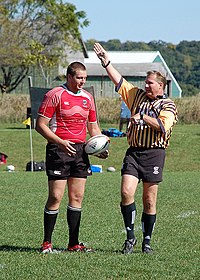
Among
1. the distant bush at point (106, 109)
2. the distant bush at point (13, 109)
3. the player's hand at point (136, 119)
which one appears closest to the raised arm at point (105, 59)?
the player's hand at point (136, 119)

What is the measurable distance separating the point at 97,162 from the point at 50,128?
63.9 feet

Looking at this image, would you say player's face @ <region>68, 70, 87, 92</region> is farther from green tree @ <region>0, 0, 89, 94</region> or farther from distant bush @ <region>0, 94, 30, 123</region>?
green tree @ <region>0, 0, 89, 94</region>

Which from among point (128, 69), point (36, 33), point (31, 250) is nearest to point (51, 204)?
point (31, 250)

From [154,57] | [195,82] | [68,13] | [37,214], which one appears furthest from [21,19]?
[195,82]

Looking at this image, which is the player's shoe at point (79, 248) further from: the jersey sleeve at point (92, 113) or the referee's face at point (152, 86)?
the referee's face at point (152, 86)

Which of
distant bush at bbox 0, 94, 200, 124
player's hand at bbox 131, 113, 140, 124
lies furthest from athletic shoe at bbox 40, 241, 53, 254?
distant bush at bbox 0, 94, 200, 124

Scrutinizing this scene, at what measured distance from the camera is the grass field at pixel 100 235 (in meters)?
6.94

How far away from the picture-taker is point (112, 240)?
912cm

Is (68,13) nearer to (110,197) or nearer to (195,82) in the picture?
(110,197)

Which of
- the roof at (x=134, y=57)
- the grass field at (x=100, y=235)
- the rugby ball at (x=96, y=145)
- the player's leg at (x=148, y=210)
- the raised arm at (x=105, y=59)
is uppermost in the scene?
Answer: the raised arm at (x=105, y=59)

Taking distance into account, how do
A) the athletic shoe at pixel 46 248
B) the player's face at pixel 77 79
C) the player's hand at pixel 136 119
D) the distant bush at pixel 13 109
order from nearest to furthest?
1. the player's hand at pixel 136 119
2. the player's face at pixel 77 79
3. the athletic shoe at pixel 46 248
4. the distant bush at pixel 13 109

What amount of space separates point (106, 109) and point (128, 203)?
109 ft

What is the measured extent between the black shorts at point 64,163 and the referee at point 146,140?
0.46 m

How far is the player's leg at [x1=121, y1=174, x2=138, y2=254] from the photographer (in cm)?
792
